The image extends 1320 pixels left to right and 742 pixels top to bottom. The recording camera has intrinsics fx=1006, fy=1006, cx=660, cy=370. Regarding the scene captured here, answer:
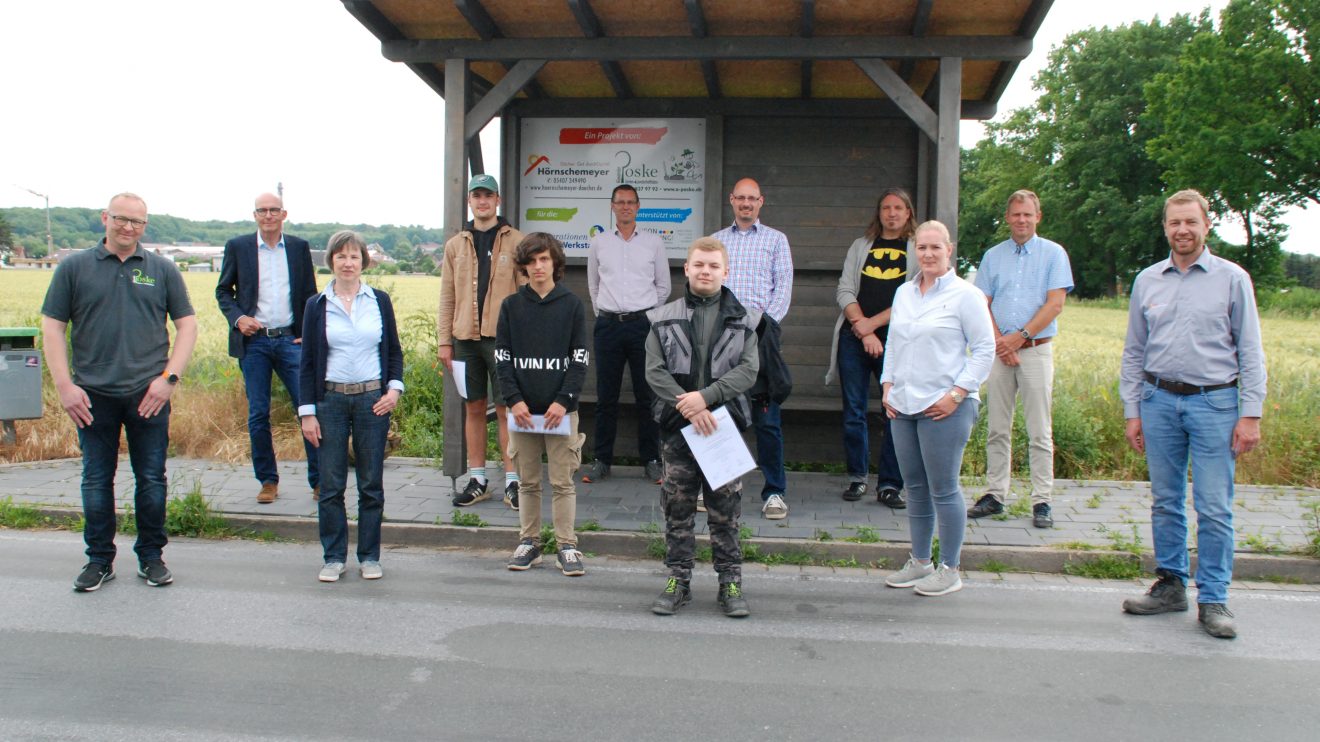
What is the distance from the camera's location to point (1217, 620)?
4652 millimetres

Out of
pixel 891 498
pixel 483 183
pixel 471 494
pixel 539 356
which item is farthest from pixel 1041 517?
pixel 483 183

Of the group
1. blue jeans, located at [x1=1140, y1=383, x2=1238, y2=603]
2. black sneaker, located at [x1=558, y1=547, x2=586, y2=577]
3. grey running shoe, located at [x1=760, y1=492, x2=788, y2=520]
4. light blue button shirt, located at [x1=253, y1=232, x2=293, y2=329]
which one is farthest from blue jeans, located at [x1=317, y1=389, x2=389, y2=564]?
blue jeans, located at [x1=1140, y1=383, x2=1238, y2=603]

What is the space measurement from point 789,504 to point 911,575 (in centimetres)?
161

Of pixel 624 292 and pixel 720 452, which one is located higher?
pixel 624 292

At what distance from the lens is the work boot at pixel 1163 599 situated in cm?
495

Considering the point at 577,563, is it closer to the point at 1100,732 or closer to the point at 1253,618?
the point at 1100,732

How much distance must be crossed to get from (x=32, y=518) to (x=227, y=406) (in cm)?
303

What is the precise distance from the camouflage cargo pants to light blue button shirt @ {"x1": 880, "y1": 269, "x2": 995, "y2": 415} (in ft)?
3.50

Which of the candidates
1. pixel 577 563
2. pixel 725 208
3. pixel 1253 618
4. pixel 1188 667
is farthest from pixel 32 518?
pixel 1253 618

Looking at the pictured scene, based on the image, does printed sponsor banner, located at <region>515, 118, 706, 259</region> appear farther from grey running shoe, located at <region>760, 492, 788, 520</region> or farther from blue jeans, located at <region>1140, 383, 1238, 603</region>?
blue jeans, located at <region>1140, 383, 1238, 603</region>

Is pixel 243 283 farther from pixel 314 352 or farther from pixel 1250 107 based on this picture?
pixel 1250 107

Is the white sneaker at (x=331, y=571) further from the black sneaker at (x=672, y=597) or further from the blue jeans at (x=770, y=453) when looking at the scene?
the blue jeans at (x=770, y=453)

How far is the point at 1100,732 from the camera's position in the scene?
3576 mm

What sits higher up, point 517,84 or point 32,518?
point 517,84
